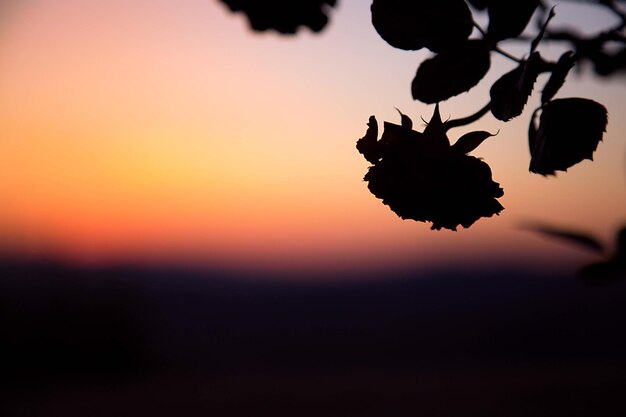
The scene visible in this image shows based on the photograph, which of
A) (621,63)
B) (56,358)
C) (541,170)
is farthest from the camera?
(56,358)

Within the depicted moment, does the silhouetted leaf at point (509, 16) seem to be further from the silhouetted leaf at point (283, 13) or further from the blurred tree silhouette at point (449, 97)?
the silhouetted leaf at point (283, 13)

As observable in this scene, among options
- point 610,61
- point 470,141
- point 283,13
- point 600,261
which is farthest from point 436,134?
point 610,61

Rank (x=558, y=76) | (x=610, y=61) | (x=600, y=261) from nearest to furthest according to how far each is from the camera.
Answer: (x=558, y=76) < (x=600, y=261) < (x=610, y=61)

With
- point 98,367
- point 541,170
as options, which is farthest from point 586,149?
point 98,367

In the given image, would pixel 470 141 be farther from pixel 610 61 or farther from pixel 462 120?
pixel 610 61

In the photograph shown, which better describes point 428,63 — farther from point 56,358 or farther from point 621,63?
point 56,358

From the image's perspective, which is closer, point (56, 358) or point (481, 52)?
point (481, 52)
